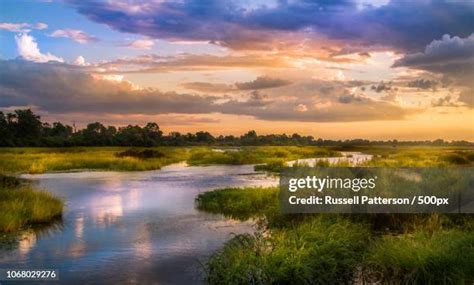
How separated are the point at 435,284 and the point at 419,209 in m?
6.50

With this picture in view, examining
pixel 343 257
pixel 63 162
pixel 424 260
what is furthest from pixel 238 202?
pixel 63 162

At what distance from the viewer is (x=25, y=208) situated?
854 inches

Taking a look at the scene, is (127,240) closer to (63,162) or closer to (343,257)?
(343,257)

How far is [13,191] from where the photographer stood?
24.2 m

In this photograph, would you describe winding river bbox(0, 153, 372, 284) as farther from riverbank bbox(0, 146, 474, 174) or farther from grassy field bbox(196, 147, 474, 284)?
riverbank bbox(0, 146, 474, 174)

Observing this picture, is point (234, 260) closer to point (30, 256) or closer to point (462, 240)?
point (462, 240)

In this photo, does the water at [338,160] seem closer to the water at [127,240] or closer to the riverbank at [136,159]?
the riverbank at [136,159]

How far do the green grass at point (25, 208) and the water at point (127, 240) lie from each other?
712 mm

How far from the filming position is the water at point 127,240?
49.0 feet

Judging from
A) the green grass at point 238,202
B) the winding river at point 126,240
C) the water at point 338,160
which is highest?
the water at point 338,160

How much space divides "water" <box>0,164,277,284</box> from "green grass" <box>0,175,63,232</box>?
71 centimetres

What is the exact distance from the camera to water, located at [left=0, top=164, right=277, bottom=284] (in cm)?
1494

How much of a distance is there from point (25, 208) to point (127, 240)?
5.39 meters

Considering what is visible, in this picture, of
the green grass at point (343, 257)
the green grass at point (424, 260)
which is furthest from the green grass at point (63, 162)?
the green grass at point (424, 260)
